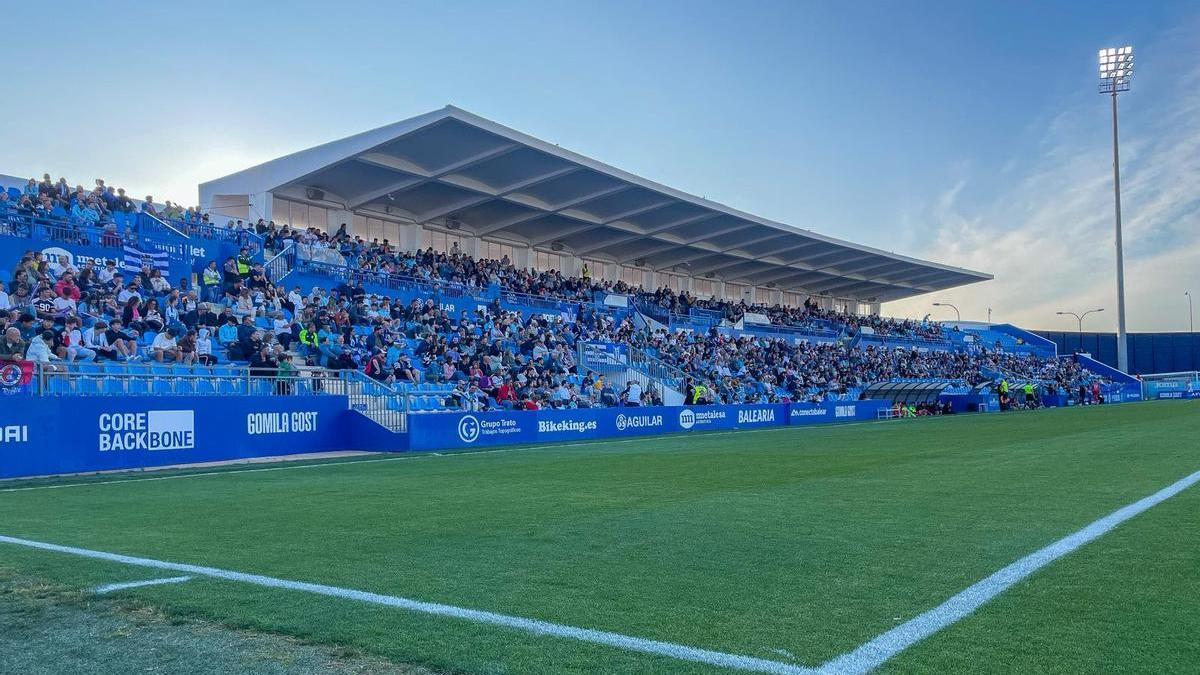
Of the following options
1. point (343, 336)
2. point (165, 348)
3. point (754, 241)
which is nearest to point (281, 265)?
point (343, 336)

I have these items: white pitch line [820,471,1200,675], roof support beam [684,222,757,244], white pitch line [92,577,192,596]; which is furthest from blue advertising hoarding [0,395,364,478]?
roof support beam [684,222,757,244]

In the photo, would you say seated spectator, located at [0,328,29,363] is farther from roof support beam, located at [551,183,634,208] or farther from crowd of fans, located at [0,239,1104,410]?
roof support beam, located at [551,183,634,208]

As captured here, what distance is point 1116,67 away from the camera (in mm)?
57750

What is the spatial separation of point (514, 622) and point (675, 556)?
2060 mm

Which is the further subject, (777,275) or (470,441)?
(777,275)

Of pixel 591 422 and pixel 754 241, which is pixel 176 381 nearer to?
pixel 591 422

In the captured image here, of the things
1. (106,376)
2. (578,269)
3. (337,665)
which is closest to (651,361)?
(578,269)

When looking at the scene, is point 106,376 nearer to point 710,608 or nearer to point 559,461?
point 559,461

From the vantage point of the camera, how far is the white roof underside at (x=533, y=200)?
105ft

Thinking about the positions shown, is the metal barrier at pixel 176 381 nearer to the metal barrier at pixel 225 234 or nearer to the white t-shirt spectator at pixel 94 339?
the white t-shirt spectator at pixel 94 339

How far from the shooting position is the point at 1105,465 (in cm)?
1295

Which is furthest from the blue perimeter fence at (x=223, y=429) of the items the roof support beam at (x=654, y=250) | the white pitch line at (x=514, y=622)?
the roof support beam at (x=654, y=250)

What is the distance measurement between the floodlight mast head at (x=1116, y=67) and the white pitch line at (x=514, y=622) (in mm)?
65849

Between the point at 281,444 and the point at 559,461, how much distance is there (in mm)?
6959
